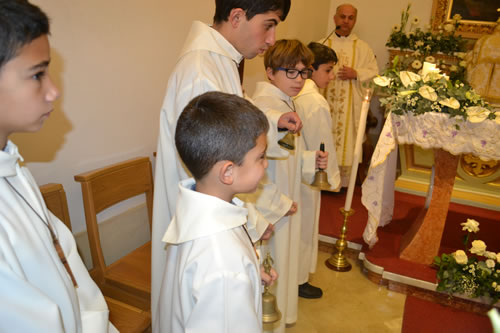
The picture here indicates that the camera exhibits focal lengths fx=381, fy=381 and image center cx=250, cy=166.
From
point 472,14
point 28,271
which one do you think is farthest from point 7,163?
point 472,14

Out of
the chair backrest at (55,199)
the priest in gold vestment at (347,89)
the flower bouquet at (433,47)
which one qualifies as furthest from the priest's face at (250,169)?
the flower bouquet at (433,47)

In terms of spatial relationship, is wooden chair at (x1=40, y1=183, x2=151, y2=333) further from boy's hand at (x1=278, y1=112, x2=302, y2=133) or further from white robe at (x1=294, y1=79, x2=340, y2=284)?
white robe at (x1=294, y1=79, x2=340, y2=284)

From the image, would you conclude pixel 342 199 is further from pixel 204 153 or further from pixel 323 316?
pixel 204 153

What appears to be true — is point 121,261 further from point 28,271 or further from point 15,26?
point 15,26

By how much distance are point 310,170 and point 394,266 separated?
55.4 inches

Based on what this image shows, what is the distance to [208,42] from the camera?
1.77m

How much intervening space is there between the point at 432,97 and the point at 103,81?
2.30m

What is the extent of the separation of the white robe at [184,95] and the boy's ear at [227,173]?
504 mm

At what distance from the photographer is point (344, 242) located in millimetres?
3545

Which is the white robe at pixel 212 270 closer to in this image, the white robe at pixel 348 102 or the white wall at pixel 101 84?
the white wall at pixel 101 84

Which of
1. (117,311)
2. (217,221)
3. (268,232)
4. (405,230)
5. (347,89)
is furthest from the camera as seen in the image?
(347,89)

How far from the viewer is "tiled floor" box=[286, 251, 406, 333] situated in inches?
108

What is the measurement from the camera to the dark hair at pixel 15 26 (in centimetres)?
88

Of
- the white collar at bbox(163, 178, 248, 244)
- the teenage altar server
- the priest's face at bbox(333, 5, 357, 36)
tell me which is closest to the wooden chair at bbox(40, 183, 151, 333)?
the teenage altar server
